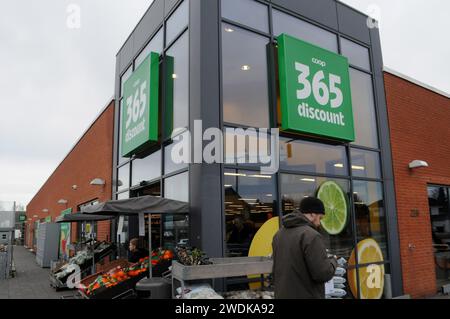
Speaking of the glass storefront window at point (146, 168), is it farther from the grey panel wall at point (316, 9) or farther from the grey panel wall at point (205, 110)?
Result: the grey panel wall at point (316, 9)

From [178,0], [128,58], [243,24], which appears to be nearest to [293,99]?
[243,24]

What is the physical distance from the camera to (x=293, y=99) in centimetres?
710

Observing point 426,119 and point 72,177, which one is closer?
point 426,119

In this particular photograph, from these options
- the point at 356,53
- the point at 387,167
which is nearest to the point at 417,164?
the point at 387,167

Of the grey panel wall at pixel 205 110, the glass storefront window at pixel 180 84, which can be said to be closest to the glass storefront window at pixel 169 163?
the glass storefront window at pixel 180 84

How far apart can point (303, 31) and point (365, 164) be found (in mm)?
3348

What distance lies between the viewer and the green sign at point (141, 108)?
780 centimetres

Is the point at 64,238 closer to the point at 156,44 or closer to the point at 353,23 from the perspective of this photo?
the point at 156,44

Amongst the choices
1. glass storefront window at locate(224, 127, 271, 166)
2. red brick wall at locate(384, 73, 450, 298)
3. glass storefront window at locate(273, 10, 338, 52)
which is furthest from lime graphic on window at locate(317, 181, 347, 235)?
glass storefront window at locate(273, 10, 338, 52)

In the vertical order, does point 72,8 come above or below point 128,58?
below

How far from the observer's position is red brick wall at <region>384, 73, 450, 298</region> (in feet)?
28.7

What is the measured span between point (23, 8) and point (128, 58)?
3.64 m
